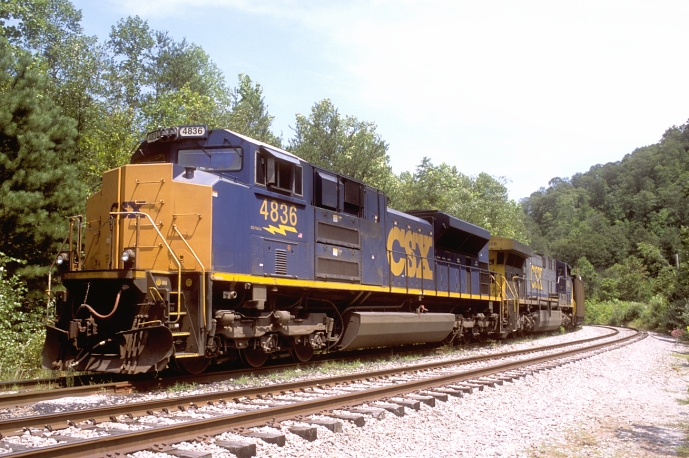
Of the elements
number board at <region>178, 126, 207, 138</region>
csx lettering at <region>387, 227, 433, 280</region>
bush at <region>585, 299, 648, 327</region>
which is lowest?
bush at <region>585, 299, 648, 327</region>

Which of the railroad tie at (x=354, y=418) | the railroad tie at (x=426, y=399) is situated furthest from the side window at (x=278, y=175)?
the railroad tie at (x=354, y=418)

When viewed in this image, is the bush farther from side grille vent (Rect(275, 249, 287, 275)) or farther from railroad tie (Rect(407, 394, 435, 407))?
railroad tie (Rect(407, 394, 435, 407))

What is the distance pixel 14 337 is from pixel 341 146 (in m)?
24.0

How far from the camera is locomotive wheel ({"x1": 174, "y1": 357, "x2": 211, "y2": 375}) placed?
8742 millimetres

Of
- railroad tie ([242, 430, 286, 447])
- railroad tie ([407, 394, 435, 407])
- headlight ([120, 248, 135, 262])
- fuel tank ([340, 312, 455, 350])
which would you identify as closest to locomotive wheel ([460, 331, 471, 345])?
fuel tank ([340, 312, 455, 350])

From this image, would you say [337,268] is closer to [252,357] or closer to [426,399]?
[252,357]

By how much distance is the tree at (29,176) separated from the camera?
12492 mm

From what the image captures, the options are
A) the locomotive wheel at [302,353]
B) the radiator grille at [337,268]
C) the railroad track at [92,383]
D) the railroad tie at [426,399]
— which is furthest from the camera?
the locomotive wheel at [302,353]

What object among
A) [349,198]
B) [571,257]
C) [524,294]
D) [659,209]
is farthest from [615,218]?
[349,198]

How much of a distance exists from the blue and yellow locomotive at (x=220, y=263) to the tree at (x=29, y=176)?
4129 millimetres

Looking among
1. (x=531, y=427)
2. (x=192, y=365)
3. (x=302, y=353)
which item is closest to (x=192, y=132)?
(x=192, y=365)

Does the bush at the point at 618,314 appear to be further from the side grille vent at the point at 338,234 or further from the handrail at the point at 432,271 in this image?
the side grille vent at the point at 338,234

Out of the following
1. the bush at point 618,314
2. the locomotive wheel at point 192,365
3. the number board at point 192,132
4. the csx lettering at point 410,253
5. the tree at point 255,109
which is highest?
the tree at point 255,109

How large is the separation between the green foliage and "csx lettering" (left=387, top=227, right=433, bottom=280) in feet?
22.8
